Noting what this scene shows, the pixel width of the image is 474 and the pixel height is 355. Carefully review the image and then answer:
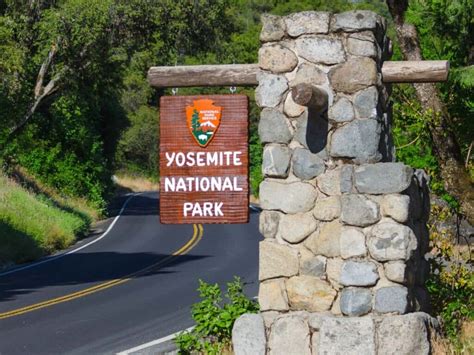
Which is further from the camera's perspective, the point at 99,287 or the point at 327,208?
the point at 99,287

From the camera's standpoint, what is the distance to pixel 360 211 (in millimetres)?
9633

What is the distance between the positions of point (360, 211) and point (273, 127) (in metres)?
1.09

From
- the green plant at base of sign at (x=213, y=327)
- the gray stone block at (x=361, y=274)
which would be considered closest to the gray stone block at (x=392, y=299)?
the gray stone block at (x=361, y=274)

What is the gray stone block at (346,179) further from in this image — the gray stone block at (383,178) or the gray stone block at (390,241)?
the gray stone block at (390,241)

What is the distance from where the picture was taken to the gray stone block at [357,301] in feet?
31.5

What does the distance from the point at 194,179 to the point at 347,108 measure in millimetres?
1601

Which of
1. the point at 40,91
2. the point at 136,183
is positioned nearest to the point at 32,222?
the point at 40,91

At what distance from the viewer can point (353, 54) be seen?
32.3 feet

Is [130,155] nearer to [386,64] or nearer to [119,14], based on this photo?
[119,14]

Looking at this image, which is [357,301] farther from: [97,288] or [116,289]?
[97,288]

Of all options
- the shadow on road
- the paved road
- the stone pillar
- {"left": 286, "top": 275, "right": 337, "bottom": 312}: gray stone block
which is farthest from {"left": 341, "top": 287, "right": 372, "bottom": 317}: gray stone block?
the shadow on road

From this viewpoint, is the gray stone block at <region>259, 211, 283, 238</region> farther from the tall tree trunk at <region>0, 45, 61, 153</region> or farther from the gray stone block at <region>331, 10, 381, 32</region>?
the tall tree trunk at <region>0, 45, 61, 153</region>

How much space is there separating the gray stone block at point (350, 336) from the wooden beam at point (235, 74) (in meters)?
2.15

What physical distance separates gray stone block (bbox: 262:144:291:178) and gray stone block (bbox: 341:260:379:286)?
40.5 inches
